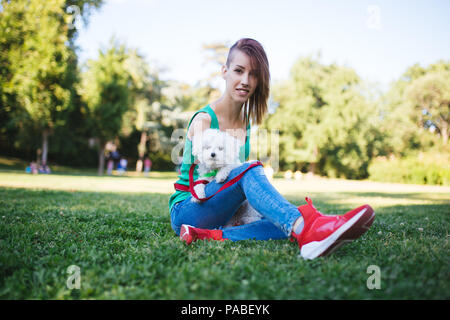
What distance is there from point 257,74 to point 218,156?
0.99 m

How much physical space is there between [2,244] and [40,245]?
28 centimetres

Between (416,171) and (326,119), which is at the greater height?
(326,119)

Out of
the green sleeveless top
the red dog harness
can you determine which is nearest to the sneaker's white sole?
the red dog harness

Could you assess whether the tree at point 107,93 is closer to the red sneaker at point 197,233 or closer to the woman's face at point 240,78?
the woman's face at point 240,78

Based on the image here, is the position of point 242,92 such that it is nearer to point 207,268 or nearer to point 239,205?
point 239,205

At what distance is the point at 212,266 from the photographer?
1.77m

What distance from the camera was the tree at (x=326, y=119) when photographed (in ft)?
91.1

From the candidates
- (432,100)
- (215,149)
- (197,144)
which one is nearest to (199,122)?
(197,144)

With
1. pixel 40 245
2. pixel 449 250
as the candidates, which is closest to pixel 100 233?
pixel 40 245

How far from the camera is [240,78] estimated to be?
114 inches

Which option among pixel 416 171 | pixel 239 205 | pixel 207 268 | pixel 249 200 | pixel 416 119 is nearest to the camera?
pixel 207 268

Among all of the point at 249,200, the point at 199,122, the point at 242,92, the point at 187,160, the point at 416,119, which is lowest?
the point at 249,200

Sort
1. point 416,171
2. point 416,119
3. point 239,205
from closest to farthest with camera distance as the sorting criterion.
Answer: point 239,205 < point 416,171 < point 416,119

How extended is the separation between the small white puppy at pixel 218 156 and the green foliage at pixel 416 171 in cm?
2229
